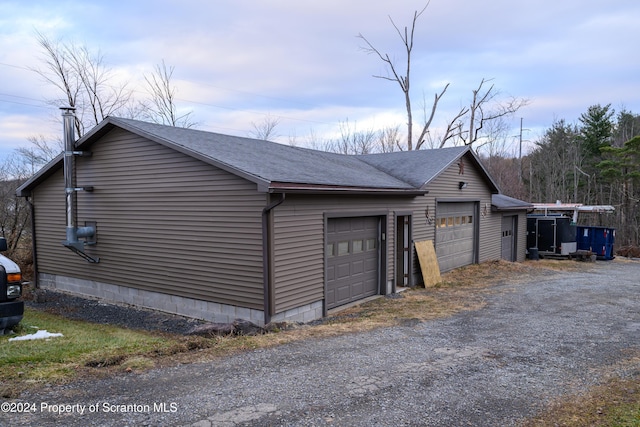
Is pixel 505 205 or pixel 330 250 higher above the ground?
pixel 505 205

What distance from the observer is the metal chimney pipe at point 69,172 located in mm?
10570

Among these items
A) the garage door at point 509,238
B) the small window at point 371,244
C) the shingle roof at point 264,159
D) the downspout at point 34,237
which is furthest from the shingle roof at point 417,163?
the downspout at point 34,237

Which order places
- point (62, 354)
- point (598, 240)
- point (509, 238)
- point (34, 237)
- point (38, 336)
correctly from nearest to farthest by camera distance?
point (62, 354), point (38, 336), point (34, 237), point (509, 238), point (598, 240)

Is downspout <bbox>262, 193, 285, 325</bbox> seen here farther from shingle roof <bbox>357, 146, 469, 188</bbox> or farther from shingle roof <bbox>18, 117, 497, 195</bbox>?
shingle roof <bbox>357, 146, 469, 188</bbox>

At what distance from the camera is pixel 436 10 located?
24.5 meters

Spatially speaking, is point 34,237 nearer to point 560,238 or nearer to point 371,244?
point 371,244

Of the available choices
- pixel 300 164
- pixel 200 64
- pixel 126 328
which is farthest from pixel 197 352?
pixel 200 64

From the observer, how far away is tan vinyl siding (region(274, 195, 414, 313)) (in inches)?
315

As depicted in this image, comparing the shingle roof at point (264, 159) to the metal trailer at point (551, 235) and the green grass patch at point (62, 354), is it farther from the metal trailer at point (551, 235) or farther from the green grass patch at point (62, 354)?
the metal trailer at point (551, 235)

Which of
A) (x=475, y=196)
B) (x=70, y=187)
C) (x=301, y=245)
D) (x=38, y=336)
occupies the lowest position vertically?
(x=38, y=336)

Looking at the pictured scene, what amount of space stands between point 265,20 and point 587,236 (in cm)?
1676

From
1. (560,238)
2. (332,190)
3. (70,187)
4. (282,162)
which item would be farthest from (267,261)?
(560,238)

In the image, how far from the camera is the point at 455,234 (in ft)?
48.2

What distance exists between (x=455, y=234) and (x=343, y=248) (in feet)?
20.7
